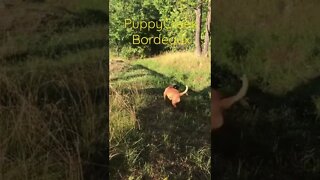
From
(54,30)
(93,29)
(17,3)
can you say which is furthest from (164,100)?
(17,3)

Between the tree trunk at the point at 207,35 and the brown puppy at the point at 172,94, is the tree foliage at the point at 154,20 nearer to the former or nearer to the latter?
the tree trunk at the point at 207,35

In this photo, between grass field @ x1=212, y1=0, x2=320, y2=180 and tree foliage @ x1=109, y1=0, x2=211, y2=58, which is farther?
grass field @ x1=212, y1=0, x2=320, y2=180

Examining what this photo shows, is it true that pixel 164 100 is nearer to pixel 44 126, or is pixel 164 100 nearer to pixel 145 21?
pixel 145 21

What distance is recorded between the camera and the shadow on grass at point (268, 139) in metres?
3.91

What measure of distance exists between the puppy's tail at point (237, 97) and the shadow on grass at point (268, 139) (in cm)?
5

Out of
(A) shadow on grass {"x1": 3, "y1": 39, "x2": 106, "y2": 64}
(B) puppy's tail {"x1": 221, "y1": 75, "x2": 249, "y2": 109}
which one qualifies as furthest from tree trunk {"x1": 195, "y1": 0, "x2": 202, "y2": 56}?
(A) shadow on grass {"x1": 3, "y1": 39, "x2": 106, "y2": 64}

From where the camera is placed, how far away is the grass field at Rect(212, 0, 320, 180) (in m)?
3.93

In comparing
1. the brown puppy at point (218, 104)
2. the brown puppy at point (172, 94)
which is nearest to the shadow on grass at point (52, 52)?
the brown puppy at point (172, 94)

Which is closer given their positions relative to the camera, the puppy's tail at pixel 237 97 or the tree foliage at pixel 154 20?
the tree foliage at pixel 154 20

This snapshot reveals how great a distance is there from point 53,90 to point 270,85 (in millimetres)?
1705

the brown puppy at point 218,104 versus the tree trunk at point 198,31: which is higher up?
the tree trunk at point 198,31

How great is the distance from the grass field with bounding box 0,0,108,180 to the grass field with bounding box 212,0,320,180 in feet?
3.06

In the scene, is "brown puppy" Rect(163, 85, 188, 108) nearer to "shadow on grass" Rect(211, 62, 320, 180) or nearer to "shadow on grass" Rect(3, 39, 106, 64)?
"shadow on grass" Rect(211, 62, 320, 180)

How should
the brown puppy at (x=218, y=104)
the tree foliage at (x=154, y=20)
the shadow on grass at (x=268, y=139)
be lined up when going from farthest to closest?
the shadow on grass at (x=268, y=139) → the brown puppy at (x=218, y=104) → the tree foliage at (x=154, y=20)
